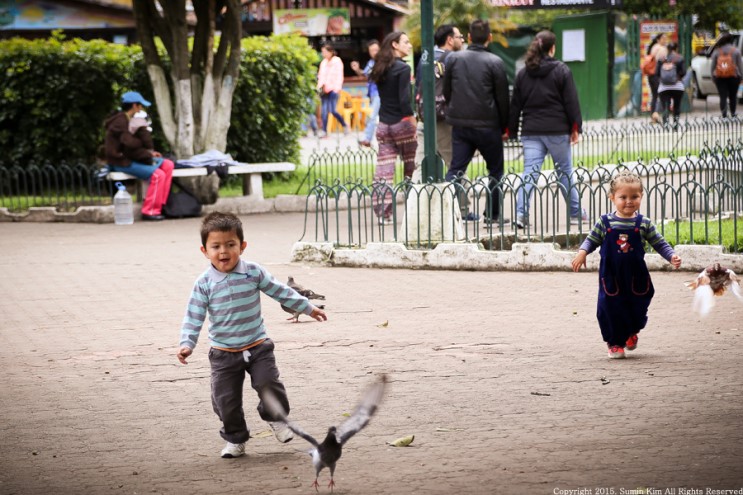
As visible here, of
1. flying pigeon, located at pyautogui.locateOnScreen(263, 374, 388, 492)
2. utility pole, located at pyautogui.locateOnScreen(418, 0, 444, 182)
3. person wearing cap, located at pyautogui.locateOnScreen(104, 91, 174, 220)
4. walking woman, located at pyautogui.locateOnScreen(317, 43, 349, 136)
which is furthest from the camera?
walking woman, located at pyautogui.locateOnScreen(317, 43, 349, 136)

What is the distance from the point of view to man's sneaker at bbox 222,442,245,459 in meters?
5.46

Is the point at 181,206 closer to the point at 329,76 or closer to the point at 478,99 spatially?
the point at 478,99

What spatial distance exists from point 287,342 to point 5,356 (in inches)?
72.6

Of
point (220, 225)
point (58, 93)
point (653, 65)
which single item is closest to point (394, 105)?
point (58, 93)

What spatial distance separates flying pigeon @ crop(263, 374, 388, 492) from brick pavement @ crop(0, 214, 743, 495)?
31 cm

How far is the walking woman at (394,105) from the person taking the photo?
1293cm

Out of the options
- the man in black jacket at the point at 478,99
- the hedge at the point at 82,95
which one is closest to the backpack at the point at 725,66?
the hedge at the point at 82,95

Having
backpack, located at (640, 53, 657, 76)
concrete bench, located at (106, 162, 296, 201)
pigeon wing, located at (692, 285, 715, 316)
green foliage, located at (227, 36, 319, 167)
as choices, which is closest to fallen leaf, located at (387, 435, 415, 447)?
pigeon wing, located at (692, 285, 715, 316)

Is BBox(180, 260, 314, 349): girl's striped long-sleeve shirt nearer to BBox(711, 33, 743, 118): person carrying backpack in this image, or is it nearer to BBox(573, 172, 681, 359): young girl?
BBox(573, 172, 681, 359): young girl

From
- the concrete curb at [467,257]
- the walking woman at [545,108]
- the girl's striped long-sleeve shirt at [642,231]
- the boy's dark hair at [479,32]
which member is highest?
the boy's dark hair at [479,32]

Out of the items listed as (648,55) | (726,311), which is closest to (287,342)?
(726,311)

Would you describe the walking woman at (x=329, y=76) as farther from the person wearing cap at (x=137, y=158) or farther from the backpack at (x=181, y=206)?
the person wearing cap at (x=137, y=158)

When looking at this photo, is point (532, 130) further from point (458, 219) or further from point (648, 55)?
point (648, 55)

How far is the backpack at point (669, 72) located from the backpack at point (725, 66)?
907 mm
